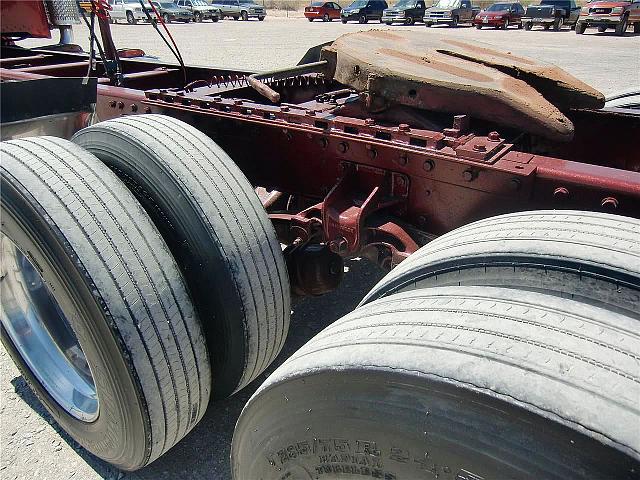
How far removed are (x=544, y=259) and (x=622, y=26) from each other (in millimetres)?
25354

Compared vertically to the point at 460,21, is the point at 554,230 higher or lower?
higher

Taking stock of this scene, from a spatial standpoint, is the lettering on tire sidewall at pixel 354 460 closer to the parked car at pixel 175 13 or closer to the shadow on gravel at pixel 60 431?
the shadow on gravel at pixel 60 431

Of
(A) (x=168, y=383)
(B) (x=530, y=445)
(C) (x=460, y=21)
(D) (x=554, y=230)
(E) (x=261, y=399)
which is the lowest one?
(C) (x=460, y=21)

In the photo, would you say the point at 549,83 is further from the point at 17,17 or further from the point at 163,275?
the point at 17,17

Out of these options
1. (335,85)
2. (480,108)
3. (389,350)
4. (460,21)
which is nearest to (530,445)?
(389,350)

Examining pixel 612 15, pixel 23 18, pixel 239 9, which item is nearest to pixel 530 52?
pixel 612 15

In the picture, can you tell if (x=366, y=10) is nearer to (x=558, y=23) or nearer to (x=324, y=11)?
(x=324, y=11)

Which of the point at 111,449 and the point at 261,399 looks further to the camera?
the point at 111,449

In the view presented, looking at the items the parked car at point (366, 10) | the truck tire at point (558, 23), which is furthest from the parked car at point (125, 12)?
the truck tire at point (558, 23)

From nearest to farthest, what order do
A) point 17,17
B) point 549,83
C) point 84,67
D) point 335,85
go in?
point 549,83, point 335,85, point 84,67, point 17,17

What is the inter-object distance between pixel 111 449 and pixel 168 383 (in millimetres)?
487

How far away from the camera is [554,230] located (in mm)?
1460

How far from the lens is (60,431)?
2520 mm

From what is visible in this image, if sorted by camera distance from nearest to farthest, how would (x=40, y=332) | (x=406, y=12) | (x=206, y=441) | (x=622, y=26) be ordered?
1. (x=206, y=441)
2. (x=40, y=332)
3. (x=622, y=26)
4. (x=406, y=12)
